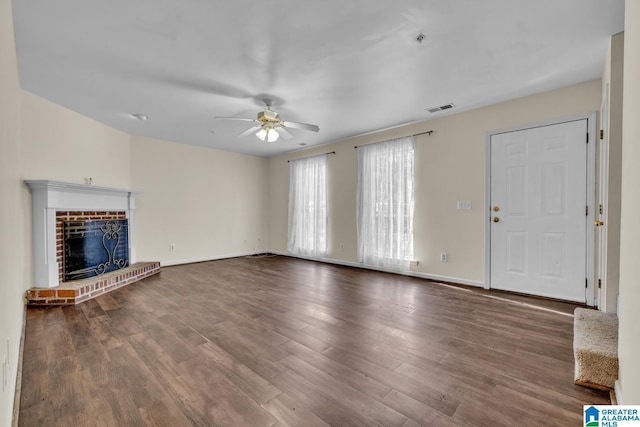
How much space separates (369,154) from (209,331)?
3797 mm

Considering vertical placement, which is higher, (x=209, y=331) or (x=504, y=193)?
(x=504, y=193)

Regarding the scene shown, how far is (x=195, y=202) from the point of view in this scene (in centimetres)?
573

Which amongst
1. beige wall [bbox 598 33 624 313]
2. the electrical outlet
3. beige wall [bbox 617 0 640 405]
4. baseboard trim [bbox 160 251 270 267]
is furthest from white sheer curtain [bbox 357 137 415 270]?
beige wall [bbox 617 0 640 405]

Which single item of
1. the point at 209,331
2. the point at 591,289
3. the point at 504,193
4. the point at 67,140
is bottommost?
the point at 209,331

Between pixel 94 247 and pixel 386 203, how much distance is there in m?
4.59

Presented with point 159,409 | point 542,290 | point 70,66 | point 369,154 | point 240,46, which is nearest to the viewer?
point 159,409

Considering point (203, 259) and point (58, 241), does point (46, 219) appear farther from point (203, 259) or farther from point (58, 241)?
point (203, 259)

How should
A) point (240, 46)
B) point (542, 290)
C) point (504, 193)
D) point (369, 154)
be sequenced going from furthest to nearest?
1. point (369, 154)
2. point (504, 193)
3. point (542, 290)
4. point (240, 46)

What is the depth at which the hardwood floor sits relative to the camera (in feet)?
4.80

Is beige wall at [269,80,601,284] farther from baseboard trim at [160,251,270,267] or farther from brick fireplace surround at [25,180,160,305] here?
brick fireplace surround at [25,180,160,305]

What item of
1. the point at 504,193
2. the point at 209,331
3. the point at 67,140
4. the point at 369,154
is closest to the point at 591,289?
the point at 504,193

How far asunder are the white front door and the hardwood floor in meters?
0.36

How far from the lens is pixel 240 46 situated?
91.4 inches

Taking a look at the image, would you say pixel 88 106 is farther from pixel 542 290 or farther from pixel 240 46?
pixel 542 290
